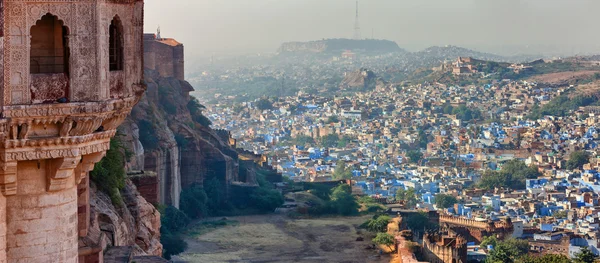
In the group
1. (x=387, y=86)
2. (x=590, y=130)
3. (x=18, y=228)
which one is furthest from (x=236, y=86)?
(x=18, y=228)

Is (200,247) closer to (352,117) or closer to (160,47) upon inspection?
(160,47)

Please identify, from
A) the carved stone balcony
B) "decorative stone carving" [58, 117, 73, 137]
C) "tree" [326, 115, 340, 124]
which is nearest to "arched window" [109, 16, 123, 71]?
the carved stone balcony

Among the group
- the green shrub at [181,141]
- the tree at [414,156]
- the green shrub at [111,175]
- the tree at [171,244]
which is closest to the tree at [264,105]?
the tree at [414,156]

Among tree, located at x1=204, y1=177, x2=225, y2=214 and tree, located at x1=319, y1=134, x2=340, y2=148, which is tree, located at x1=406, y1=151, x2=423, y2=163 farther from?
tree, located at x1=204, y1=177, x2=225, y2=214

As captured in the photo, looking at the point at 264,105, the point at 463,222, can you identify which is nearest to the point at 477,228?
the point at 463,222

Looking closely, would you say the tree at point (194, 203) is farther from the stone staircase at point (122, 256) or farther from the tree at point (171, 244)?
the stone staircase at point (122, 256)

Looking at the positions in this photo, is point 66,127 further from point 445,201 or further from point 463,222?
point 445,201

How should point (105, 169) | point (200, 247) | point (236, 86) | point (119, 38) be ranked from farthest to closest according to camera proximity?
point (236, 86) < point (200, 247) < point (105, 169) < point (119, 38)
